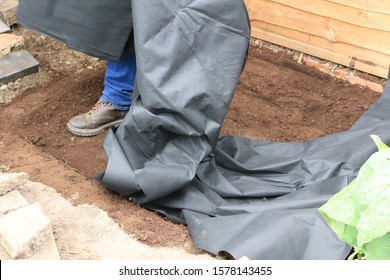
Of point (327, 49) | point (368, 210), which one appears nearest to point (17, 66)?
point (327, 49)

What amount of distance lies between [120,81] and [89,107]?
42 centimetres

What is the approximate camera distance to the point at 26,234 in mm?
1849

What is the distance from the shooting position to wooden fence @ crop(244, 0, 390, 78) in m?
3.42

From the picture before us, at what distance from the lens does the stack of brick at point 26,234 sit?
1830 millimetres

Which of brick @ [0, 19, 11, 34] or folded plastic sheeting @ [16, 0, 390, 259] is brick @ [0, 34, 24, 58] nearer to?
brick @ [0, 19, 11, 34]

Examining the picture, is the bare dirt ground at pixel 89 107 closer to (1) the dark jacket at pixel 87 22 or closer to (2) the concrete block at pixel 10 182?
(2) the concrete block at pixel 10 182

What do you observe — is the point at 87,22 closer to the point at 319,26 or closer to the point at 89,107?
the point at 89,107

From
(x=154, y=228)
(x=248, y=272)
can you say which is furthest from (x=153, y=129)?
(x=248, y=272)

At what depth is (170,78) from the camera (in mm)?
2311

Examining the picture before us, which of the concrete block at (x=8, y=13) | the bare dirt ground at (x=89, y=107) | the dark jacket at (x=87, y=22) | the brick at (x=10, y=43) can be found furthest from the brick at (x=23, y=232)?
the concrete block at (x=8, y=13)

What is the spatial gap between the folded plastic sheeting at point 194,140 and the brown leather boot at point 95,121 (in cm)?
62

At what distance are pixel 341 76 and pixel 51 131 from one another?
1.81m

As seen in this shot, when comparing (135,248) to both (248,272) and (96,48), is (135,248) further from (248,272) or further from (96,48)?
(96,48)

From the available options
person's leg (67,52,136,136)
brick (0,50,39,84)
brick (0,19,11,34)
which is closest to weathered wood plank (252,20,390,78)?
person's leg (67,52,136,136)
